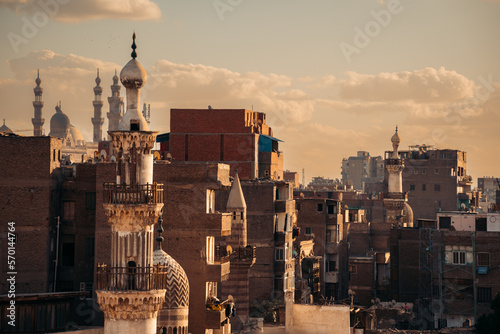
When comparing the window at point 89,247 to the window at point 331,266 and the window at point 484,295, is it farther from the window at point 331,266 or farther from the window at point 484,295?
the window at point 331,266

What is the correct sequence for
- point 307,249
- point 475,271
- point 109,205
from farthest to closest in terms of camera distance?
point 307,249, point 475,271, point 109,205

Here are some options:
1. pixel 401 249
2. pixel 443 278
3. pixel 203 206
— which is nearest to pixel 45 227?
pixel 203 206

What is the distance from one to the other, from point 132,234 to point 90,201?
1695cm

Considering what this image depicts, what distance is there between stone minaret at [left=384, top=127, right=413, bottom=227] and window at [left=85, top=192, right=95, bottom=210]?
154 ft

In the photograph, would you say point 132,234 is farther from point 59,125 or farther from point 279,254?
point 59,125

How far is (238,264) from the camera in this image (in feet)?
153

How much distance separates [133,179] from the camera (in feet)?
87.1

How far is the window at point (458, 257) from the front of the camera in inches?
2291

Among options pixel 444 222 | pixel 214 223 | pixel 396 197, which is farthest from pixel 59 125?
pixel 214 223

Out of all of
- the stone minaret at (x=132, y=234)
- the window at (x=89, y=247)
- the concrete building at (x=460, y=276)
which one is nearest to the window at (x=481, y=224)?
the concrete building at (x=460, y=276)

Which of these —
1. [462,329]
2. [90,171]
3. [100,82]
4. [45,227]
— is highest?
[100,82]

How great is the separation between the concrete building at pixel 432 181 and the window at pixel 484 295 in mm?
48174

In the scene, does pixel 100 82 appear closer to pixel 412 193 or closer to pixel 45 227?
pixel 412 193

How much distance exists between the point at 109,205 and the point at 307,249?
42.3 metres
